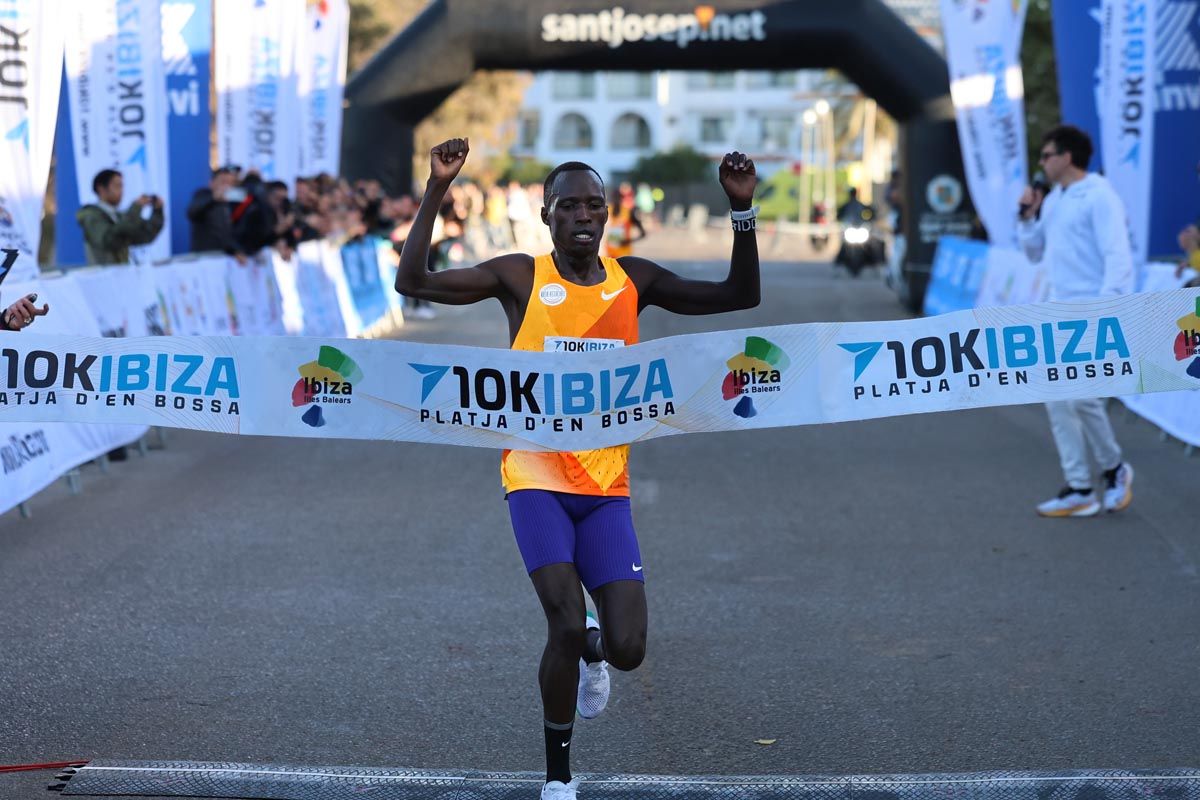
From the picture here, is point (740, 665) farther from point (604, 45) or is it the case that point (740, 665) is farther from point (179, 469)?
point (604, 45)

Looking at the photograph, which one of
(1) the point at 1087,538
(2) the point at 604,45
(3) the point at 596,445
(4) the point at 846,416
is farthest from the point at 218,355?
(2) the point at 604,45

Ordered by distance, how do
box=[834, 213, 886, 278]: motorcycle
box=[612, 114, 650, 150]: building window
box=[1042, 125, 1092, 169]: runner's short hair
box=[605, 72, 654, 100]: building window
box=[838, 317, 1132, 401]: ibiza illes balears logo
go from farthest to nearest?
box=[612, 114, 650, 150]: building window → box=[605, 72, 654, 100]: building window → box=[834, 213, 886, 278]: motorcycle → box=[1042, 125, 1092, 169]: runner's short hair → box=[838, 317, 1132, 401]: ibiza illes balears logo

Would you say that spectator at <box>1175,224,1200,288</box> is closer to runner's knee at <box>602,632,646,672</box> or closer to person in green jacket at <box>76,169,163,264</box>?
person in green jacket at <box>76,169,163,264</box>

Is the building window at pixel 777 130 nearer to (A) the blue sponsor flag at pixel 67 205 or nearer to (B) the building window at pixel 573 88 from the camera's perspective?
(B) the building window at pixel 573 88

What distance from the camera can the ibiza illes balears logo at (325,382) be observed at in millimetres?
5191

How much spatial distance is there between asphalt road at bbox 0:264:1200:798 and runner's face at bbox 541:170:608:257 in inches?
63.1

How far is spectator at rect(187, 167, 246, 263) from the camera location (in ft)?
51.8

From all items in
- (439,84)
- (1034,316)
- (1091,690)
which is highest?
(439,84)

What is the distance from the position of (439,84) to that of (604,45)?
2.48 meters

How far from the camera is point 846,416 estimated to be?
17.3 ft

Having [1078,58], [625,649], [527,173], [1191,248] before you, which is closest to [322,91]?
[1078,58]

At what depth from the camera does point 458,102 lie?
5591 cm

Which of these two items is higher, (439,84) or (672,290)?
(439,84)

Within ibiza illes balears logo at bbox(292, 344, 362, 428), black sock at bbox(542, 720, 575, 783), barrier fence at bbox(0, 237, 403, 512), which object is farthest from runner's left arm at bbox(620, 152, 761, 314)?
barrier fence at bbox(0, 237, 403, 512)
